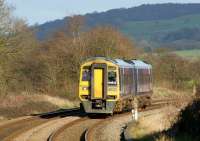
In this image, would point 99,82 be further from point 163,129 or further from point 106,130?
point 163,129

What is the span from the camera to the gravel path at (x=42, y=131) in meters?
20.4

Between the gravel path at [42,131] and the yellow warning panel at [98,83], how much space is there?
233 cm

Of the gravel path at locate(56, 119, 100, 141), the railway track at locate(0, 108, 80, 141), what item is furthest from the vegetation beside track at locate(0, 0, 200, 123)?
the gravel path at locate(56, 119, 100, 141)

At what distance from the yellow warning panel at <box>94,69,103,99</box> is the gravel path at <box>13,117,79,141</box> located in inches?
91.8

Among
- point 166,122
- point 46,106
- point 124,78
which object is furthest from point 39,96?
point 166,122

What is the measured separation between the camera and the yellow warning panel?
29375 mm

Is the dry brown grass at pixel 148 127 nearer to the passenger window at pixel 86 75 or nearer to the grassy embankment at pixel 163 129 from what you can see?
the grassy embankment at pixel 163 129

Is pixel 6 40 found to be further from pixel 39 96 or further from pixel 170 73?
pixel 170 73

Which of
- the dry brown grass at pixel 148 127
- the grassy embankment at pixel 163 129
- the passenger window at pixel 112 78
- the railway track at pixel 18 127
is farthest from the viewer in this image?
the passenger window at pixel 112 78

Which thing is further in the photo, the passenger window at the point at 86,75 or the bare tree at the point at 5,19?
the bare tree at the point at 5,19

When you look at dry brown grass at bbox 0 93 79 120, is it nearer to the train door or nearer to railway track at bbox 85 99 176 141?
the train door

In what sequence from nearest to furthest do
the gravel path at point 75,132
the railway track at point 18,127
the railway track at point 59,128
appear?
the gravel path at point 75,132 → the railway track at point 59,128 → the railway track at point 18,127

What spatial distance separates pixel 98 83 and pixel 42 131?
7282 mm

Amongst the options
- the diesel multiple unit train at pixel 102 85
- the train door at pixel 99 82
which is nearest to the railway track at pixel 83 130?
the diesel multiple unit train at pixel 102 85
